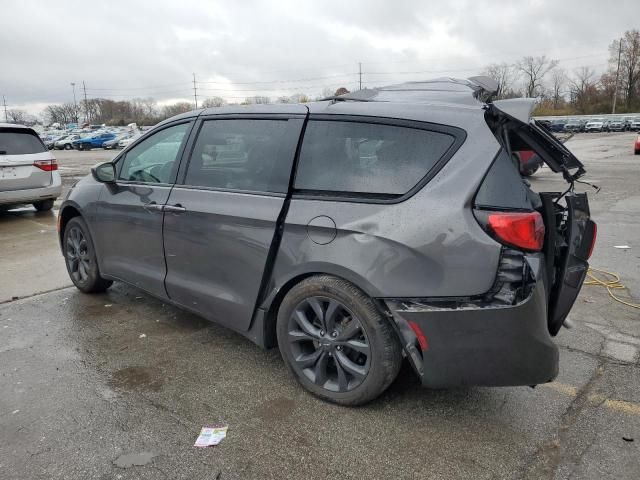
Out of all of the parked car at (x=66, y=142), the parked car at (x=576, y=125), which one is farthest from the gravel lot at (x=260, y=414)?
the parked car at (x=576, y=125)

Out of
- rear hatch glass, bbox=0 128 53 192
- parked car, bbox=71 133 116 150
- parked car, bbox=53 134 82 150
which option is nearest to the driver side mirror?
rear hatch glass, bbox=0 128 53 192

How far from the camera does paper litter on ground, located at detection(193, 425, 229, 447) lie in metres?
2.58

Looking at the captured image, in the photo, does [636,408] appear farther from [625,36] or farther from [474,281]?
[625,36]

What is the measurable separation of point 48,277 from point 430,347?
15.3ft

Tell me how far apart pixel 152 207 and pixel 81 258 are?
1.56m

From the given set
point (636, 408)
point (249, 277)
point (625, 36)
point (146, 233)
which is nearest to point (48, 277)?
point (146, 233)

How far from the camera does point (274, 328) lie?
319cm

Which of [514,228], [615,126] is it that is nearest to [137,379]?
[514,228]

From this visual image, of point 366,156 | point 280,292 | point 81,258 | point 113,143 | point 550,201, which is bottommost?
point 81,258

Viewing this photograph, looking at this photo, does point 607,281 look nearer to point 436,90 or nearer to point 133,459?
point 436,90

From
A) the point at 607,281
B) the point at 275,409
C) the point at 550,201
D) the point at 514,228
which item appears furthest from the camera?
the point at 607,281

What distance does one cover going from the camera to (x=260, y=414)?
9.34 ft

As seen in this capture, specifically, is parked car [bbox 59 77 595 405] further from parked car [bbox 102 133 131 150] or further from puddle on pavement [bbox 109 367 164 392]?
parked car [bbox 102 133 131 150]

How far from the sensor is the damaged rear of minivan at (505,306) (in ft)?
7.77
